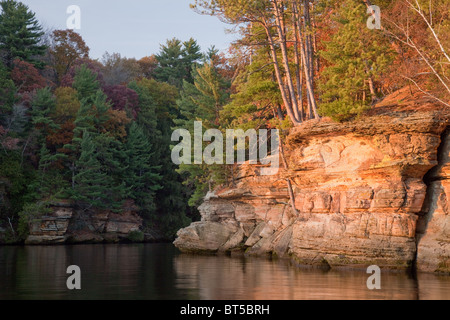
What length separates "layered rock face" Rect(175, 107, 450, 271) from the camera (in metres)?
18.0

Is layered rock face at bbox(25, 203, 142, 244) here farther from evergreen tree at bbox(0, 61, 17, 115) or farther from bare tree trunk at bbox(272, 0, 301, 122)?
bare tree trunk at bbox(272, 0, 301, 122)

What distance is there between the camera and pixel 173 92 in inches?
2281

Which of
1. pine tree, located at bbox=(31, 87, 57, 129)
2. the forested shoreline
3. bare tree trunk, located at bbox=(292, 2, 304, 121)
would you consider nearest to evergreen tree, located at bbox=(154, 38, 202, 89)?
the forested shoreline

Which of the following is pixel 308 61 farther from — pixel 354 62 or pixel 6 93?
pixel 6 93

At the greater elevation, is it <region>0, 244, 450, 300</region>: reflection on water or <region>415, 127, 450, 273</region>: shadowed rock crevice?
<region>415, 127, 450, 273</region>: shadowed rock crevice

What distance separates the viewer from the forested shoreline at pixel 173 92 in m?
20.4

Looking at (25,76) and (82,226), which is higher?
(25,76)

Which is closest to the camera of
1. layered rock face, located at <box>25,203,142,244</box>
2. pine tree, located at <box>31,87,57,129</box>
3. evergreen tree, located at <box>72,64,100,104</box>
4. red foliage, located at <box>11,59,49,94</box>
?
layered rock face, located at <box>25,203,142,244</box>

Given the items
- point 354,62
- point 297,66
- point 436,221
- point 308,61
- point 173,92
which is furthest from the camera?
point 173,92

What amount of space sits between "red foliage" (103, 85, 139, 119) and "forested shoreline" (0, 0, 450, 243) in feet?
0.36

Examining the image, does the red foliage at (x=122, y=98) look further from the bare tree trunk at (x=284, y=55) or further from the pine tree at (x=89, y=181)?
the bare tree trunk at (x=284, y=55)

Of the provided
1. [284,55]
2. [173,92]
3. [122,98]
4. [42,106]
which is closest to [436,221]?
[284,55]

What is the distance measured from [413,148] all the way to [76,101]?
32063mm

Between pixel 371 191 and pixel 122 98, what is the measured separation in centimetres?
3658
